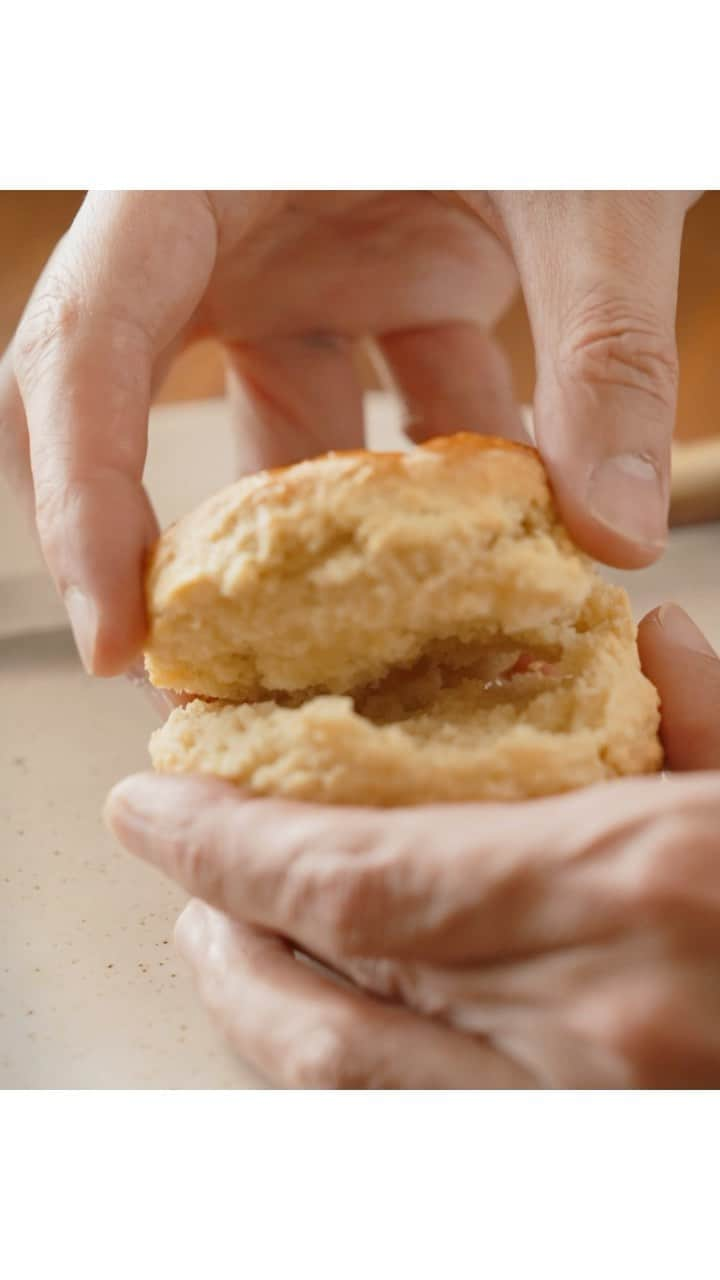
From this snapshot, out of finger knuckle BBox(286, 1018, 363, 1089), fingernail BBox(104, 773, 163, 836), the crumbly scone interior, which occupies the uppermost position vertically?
the crumbly scone interior

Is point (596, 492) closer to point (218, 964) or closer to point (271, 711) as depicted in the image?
point (271, 711)

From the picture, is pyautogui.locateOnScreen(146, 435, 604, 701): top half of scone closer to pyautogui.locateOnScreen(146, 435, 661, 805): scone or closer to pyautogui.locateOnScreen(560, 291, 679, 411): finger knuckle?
pyautogui.locateOnScreen(146, 435, 661, 805): scone

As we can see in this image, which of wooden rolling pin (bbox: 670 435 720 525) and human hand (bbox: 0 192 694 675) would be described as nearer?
human hand (bbox: 0 192 694 675)

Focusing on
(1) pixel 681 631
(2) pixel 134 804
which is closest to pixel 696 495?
(1) pixel 681 631

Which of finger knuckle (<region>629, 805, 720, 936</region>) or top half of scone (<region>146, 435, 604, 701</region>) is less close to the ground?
top half of scone (<region>146, 435, 604, 701</region>)

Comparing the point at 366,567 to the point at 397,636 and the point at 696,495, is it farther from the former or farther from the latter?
the point at 696,495

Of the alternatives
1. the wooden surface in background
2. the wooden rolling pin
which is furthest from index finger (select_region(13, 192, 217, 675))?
the wooden surface in background

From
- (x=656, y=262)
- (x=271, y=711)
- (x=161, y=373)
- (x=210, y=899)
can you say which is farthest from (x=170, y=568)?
(x=161, y=373)

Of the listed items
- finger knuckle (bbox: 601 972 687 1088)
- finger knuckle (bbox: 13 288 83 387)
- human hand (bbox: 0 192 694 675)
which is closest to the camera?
finger knuckle (bbox: 601 972 687 1088)
